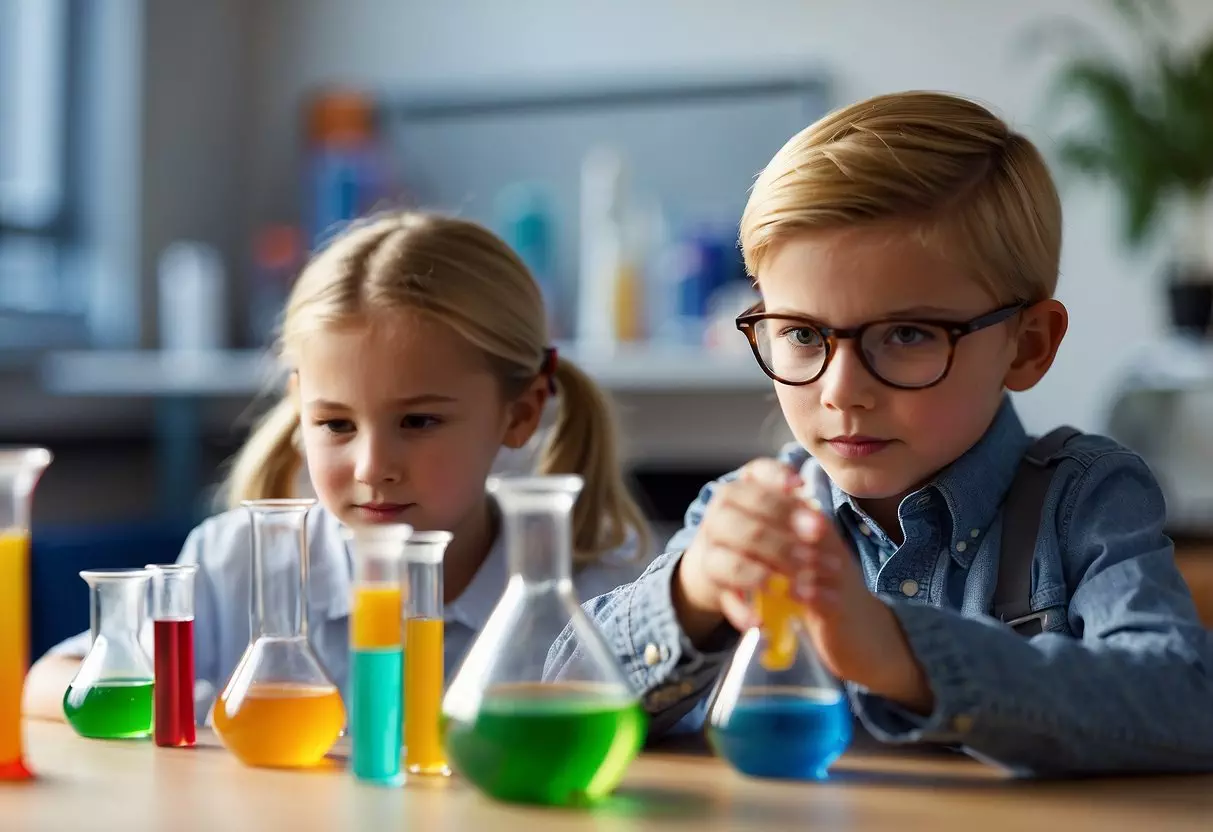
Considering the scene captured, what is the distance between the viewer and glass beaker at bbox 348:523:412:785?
0.76 m

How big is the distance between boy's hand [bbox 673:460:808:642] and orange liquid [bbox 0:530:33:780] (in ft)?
1.23

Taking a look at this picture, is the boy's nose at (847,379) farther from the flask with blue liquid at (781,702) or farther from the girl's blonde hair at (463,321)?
the girl's blonde hair at (463,321)

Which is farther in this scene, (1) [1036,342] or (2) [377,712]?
(1) [1036,342]

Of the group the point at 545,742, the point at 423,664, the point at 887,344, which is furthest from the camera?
the point at 887,344

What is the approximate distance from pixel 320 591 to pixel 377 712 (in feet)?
2.05

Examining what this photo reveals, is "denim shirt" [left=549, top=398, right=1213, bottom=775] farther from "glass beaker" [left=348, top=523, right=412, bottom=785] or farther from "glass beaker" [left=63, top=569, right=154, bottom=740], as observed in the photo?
"glass beaker" [left=63, top=569, right=154, bottom=740]

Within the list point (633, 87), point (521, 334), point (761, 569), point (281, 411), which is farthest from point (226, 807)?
point (633, 87)

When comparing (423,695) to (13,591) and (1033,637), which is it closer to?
(13,591)

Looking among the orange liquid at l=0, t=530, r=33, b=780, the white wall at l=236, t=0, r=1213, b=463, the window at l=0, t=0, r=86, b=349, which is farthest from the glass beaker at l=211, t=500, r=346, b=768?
the window at l=0, t=0, r=86, b=349

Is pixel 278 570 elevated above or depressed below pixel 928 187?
below

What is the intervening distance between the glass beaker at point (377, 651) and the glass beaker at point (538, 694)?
0.06m

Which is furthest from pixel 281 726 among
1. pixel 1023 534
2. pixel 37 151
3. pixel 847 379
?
pixel 37 151

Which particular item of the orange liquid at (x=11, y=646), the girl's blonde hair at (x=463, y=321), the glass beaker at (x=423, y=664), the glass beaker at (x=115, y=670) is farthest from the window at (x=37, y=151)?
the glass beaker at (x=423, y=664)

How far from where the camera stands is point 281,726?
2.64 feet
